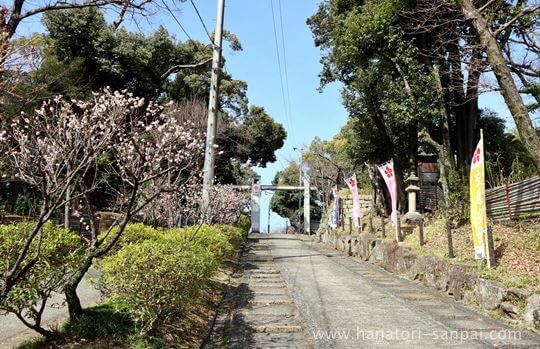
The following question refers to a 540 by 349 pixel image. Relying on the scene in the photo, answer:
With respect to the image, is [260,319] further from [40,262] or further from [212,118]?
[212,118]

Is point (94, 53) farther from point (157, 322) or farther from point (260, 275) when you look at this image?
point (157, 322)

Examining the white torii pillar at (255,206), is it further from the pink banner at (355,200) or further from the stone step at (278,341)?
the stone step at (278,341)

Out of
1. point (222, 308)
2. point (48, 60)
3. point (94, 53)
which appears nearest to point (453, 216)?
point (222, 308)

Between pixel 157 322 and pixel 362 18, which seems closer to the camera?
pixel 157 322

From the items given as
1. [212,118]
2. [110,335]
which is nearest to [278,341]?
[110,335]

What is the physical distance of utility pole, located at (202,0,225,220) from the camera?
11.7 metres

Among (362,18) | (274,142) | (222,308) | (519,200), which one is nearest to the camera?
(222,308)

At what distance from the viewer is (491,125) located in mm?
17297

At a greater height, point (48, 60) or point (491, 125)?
point (48, 60)

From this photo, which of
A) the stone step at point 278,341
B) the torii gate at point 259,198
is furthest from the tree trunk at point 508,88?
the torii gate at point 259,198

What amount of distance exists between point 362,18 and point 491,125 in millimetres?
7713

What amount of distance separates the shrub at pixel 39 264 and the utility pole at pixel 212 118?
708cm

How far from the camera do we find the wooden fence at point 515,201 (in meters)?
8.16

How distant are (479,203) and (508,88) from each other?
224 cm
